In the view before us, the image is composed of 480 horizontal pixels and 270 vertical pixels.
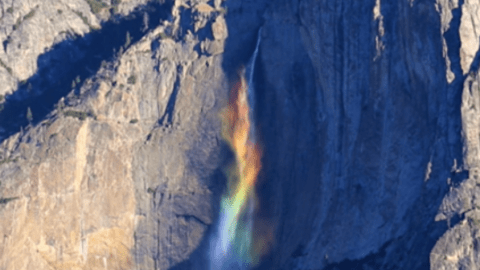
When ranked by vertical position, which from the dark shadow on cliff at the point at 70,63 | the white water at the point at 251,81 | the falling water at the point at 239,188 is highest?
the dark shadow on cliff at the point at 70,63

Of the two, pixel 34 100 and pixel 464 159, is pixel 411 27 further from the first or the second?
pixel 34 100

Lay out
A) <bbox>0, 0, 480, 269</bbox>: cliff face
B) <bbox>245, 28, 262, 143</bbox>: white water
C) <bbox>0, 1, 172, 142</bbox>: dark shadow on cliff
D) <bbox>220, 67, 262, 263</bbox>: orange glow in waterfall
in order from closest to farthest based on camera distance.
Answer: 1. <bbox>0, 0, 480, 269</bbox>: cliff face
2. <bbox>220, 67, 262, 263</bbox>: orange glow in waterfall
3. <bbox>0, 1, 172, 142</bbox>: dark shadow on cliff
4. <bbox>245, 28, 262, 143</bbox>: white water

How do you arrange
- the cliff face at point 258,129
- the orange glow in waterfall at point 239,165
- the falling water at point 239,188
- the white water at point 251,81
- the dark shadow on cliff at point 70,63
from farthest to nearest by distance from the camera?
the white water at point 251,81
the dark shadow on cliff at point 70,63
the orange glow in waterfall at point 239,165
the falling water at point 239,188
the cliff face at point 258,129

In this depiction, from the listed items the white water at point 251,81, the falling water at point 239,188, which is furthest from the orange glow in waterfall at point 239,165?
the white water at point 251,81

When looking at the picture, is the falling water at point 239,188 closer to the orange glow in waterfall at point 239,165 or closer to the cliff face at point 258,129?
the orange glow in waterfall at point 239,165

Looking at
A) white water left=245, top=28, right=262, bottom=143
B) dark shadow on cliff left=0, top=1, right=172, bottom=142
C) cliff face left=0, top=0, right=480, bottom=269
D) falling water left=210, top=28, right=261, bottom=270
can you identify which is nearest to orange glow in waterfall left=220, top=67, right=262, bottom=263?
falling water left=210, top=28, right=261, bottom=270

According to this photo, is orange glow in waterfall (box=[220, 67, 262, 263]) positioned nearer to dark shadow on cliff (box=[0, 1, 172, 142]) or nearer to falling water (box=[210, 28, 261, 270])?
falling water (box=[210, 28, 261, 270])

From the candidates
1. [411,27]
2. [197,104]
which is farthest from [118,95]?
[411,27]
